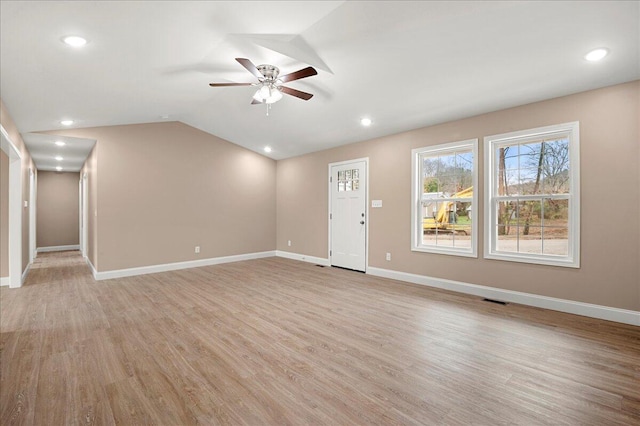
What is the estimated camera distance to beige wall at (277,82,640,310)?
11.0 feet

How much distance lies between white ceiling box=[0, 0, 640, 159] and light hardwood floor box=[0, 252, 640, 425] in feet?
8.63

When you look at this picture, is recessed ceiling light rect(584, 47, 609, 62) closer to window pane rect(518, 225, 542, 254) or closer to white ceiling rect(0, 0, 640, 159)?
white ceiling rect(0, 0, 640, 159)

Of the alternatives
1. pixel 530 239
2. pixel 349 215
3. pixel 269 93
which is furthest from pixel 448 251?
pixel 269 93

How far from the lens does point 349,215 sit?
6.32 meters

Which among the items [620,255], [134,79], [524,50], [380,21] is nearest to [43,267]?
[134,79]

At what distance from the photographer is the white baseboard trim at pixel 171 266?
18.3 ft

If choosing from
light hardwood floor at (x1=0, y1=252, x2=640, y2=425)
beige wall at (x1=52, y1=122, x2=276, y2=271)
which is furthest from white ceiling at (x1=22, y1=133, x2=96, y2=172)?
light hardwood floor at (x1=0, y1=252, x2=640, y2=425)

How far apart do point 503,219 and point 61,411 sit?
492 cm

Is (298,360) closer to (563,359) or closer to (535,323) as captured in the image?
(563,359)

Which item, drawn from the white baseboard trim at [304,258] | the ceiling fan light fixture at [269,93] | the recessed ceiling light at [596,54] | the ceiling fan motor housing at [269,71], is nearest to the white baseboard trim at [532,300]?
the white baseboard trim at [304,258]

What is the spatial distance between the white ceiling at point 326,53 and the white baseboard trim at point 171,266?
2.64m

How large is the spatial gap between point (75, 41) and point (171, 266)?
4.49 m

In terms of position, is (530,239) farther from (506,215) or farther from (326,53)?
(326,53)

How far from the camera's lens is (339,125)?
214 inches
